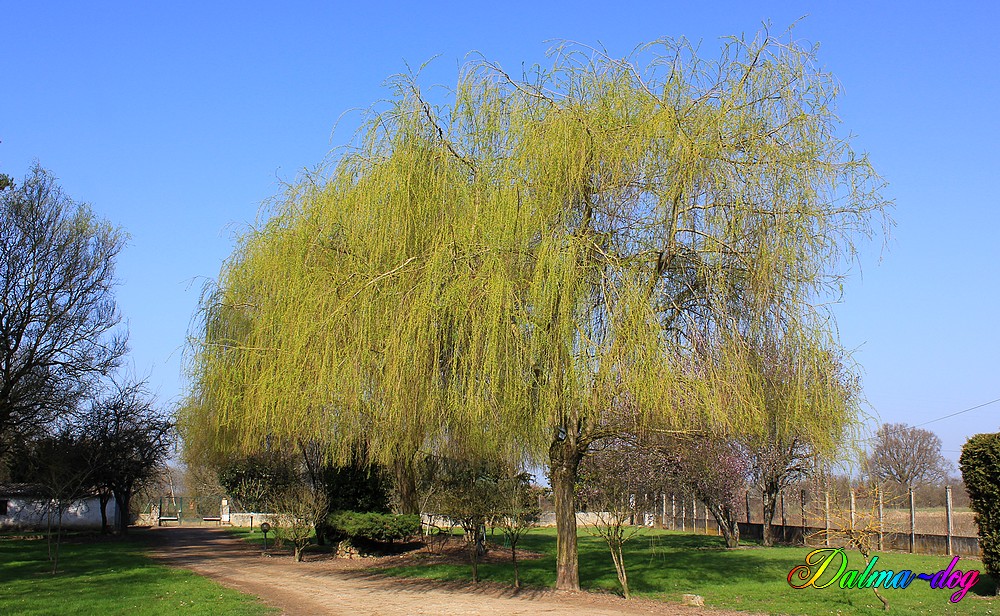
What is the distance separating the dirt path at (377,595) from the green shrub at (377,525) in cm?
75

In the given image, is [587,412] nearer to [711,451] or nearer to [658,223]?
[658,223]

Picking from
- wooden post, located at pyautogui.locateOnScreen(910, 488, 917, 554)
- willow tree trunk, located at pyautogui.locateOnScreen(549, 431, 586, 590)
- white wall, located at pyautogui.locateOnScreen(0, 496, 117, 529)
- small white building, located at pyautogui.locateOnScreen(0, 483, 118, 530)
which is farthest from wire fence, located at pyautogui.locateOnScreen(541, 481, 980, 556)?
white wall, located at pyautogui.locateOnScreen(0, 496, 117, 529)

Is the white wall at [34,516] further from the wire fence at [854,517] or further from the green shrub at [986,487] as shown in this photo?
the green shrub at [986,487]

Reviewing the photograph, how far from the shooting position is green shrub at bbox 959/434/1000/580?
431 inches

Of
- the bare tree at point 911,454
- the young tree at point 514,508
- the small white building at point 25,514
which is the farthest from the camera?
the bare tree at point 911,454

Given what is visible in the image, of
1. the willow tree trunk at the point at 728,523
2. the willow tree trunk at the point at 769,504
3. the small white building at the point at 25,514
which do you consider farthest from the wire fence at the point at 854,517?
the small white building at the point at 25,514

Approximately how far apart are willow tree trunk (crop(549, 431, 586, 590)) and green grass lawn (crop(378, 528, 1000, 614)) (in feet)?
3.36

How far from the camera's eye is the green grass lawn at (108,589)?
36.7ft

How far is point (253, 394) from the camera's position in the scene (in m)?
13.5

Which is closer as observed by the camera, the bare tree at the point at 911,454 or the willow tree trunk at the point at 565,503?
the willow tree trunk at the point at 565,503

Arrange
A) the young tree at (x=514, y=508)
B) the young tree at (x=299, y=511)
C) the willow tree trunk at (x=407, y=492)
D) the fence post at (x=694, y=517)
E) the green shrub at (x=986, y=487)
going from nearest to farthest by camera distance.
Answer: the green shrub at (x=986, y=487)
the young tree at (x=514, y=508)
the young tree at (x=299, y=511)
the willow tree trunk at (x=407, y=492)
the fence post at (x=694, y=517)

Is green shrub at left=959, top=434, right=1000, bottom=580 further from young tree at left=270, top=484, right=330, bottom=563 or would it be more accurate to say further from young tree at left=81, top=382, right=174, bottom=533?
young tree at left=81, top=382, right=174, bottom=533

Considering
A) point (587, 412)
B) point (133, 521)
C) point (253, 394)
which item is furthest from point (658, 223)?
point (133, 521)

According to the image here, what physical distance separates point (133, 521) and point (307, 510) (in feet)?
102
